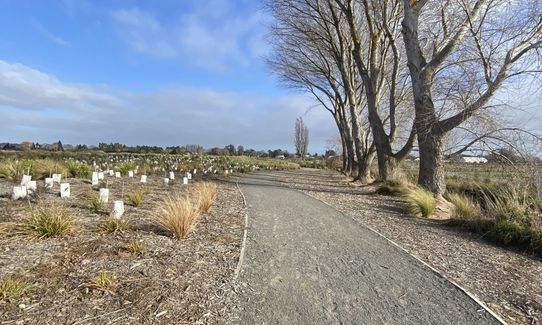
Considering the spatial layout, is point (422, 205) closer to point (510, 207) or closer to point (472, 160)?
point (510, 207)

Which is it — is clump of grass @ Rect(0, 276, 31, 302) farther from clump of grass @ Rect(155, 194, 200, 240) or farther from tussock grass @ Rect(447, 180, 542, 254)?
tussock grass @ Rect(447, 180, 542, 254)

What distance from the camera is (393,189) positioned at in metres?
13.5

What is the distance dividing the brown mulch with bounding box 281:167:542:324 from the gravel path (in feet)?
1.05

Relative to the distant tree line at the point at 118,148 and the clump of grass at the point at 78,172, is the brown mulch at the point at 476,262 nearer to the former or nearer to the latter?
the clump of grass at the point at 78,172

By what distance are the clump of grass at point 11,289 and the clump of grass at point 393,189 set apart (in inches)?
458

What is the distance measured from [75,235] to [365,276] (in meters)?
4.08

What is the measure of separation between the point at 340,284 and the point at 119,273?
2.55 m

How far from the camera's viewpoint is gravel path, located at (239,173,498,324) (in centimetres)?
353

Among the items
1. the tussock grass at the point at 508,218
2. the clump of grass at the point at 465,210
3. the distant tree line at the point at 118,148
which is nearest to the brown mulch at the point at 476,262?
the tussock grass at the point at 508,218

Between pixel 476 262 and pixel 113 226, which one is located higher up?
pixel 113 226

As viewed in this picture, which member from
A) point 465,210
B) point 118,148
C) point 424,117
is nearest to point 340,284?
point 465,210

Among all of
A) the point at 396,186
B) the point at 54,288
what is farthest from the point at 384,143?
the point at 54,288

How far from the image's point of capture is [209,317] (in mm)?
3393

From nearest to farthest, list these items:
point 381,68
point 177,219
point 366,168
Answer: point 177,219 < point 381,68 < point 366,168
